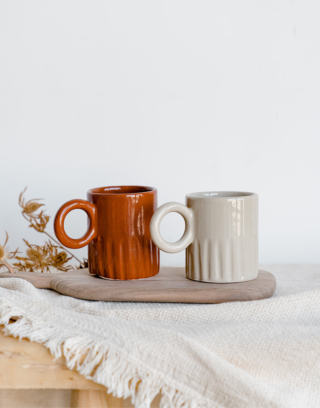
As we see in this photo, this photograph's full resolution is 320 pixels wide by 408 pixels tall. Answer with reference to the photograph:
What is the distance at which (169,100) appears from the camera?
0.87m

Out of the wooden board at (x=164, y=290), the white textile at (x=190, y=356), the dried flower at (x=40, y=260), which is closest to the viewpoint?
the white textile at (x=190, y=356)

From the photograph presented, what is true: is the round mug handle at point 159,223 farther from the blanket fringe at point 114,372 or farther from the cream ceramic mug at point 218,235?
the blanket fringe at point 114,372

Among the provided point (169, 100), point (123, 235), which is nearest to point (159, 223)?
point (123, 235)

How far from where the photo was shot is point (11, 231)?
36.9 inches

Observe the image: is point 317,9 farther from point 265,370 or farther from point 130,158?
point 265,370

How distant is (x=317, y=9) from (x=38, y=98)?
0.62 metres

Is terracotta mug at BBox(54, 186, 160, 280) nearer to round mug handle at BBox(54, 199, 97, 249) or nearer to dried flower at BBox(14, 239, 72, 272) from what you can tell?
round mug handle at BBox(54, 199, 97, 249)

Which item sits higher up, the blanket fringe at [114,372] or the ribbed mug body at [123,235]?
the ribbed mug body at [123,235]

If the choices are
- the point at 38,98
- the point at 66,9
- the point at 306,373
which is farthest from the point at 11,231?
the point at 306,373

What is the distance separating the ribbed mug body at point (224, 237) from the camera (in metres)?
0.61

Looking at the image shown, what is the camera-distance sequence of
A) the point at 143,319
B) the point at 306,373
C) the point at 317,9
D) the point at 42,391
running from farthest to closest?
1. the point at 317,9
2. the point at 42,391
3. the point at 143,319
4. the point at 306,373

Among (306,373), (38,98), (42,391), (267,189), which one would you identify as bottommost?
(42,391)

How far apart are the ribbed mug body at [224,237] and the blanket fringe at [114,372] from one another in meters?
0.22

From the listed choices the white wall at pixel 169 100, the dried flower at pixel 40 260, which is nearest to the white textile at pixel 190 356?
the dried flower at pixel 40 260
